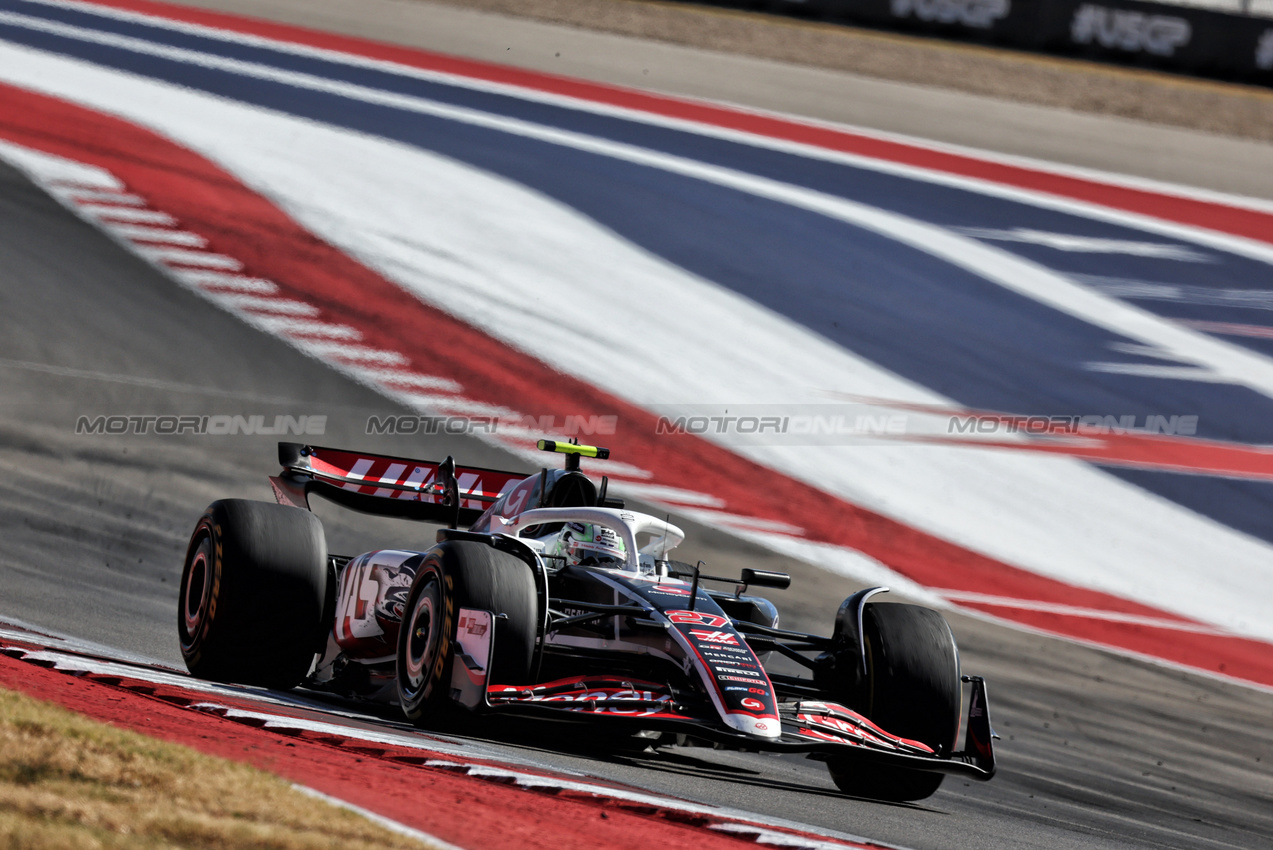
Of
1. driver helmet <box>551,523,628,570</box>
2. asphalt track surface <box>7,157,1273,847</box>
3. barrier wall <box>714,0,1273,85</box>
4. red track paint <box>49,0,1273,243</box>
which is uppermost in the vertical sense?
barrier wall <box>714,0,1273,85</box>

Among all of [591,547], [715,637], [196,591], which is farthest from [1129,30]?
[196,591]

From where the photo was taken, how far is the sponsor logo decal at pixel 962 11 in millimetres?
23203

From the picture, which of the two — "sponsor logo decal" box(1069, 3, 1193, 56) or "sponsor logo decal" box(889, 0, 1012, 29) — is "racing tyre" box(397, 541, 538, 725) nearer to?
"sponsor logo decal" box(889, 0, 1012, 29)

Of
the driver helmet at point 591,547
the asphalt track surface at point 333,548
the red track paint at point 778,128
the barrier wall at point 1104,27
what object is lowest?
the asphalt track surface at point 333,548

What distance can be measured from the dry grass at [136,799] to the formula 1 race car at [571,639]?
175 cm

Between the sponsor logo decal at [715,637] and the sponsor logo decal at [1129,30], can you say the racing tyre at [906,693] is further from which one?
the sponsor logo decal at [1129,30]

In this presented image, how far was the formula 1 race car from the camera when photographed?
5.92 m

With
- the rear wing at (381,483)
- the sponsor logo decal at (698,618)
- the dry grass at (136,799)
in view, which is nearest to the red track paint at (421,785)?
the dry grass at (136,799)

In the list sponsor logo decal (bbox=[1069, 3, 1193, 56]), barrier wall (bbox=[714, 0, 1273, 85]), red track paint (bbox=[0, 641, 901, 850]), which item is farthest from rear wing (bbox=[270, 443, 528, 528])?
sponsor logo decal (bbox=[1069, 3, 1193, 56])

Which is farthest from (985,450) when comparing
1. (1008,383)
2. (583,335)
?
(583,335)

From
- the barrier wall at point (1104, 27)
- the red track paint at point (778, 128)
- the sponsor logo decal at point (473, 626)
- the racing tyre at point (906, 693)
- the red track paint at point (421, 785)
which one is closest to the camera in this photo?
the red track paint at point (421, 785)

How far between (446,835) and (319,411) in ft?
28.2

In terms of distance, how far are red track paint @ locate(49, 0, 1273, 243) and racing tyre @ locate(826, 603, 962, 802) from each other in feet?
41.2

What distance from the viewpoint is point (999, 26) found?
23328 mm
